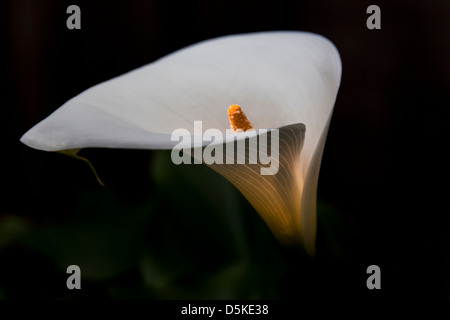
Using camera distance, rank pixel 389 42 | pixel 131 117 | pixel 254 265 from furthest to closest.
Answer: pixel 389 42
pixel 254 265
pixel 131 117

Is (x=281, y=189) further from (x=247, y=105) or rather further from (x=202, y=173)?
(x=202, y=173)

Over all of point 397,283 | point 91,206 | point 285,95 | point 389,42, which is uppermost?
point 389,42

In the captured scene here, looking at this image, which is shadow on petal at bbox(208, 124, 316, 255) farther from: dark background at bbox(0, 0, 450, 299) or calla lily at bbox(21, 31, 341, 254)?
dark background at bbox(0, 0, 450, 299)

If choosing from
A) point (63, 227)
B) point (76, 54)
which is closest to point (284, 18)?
point (76, 54)

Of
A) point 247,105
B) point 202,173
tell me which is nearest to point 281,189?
point 247,105

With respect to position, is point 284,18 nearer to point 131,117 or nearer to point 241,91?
point 241,91

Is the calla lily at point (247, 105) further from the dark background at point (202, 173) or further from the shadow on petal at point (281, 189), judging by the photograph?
the dark background at point (202, 173)
